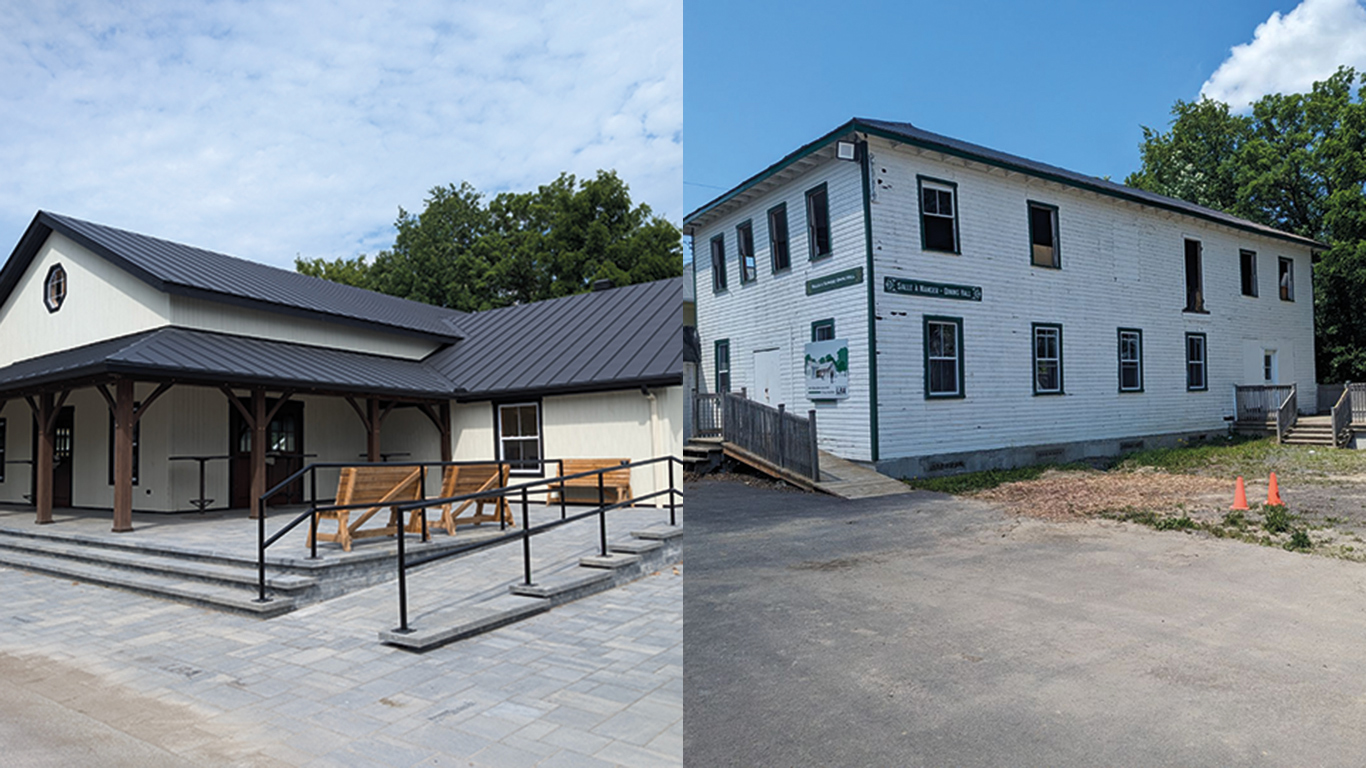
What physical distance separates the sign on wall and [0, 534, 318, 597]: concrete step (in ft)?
36.4

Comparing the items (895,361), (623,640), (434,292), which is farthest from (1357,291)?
(434,292)

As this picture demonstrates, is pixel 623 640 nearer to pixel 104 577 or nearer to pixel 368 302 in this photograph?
pixel 104 577

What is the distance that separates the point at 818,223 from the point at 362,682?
14322 mm

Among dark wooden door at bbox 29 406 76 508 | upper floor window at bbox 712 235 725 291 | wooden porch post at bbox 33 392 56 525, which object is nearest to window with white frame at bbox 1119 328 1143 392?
upper floor window at bbox 712 235 725 291

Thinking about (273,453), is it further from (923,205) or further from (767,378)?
(923,205)

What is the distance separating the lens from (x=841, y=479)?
15.0m

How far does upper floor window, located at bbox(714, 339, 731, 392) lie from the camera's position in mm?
21406

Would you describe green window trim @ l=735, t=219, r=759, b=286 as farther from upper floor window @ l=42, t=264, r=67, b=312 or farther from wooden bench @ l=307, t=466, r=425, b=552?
upper floor window @ l=42, t=264, r=67, b=312

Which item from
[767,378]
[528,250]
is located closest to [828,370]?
[767,378]

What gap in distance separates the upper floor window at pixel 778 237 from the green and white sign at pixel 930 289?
3.35 meters

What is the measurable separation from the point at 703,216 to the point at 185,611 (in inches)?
643

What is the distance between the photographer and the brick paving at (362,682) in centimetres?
448

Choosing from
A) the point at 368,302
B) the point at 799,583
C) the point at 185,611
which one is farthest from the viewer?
the point at 368,302

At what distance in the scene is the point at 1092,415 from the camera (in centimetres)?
1947
